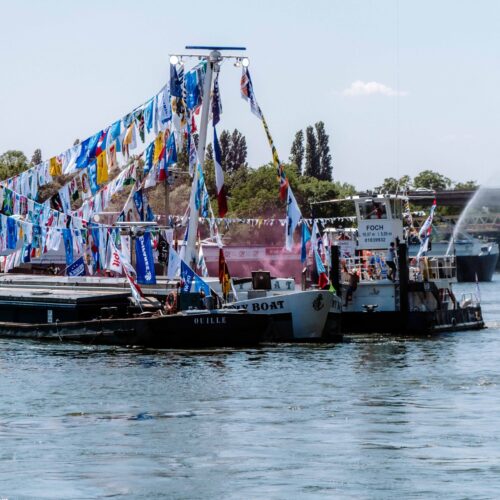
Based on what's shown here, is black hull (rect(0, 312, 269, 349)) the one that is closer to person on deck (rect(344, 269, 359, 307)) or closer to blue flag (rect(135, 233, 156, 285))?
blue flag (rect(135, 233, 156, 285))

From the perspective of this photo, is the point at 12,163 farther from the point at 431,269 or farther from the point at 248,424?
the point at 248,424

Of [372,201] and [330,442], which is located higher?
[372,201]

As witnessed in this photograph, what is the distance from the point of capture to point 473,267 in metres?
188

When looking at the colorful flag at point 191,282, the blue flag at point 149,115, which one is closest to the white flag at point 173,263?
the colorful flag at point 191,282

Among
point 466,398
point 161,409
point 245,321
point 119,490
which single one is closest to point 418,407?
point 466,398

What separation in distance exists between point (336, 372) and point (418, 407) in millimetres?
10107

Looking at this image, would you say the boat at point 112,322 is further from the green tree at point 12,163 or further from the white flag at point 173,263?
the green tree at point 12,163

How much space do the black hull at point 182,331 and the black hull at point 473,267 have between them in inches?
5138

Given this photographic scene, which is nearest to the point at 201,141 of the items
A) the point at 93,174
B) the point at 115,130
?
the point at 115,130

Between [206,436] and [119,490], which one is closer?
[119,490]

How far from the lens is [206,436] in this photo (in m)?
35.7

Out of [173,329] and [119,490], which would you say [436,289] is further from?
[119,490]

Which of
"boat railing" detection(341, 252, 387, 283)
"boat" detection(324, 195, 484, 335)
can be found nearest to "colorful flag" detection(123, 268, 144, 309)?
"boat" detection(324, 195, 484, 335)

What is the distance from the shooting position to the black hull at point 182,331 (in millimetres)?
57156
